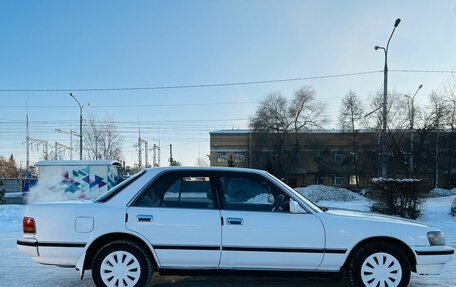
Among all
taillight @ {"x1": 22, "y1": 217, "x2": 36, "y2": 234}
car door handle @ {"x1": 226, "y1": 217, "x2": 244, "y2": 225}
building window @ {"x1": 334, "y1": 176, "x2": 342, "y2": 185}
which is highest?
car door handle @ {"x1": 226, "y1": 217, "x2": 244, "y2": 225}

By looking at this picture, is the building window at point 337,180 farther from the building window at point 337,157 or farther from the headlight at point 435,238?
the headlight at point 435,238

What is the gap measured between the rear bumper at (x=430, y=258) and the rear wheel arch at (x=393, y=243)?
68mm

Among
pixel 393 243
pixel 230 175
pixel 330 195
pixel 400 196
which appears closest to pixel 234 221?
pixel 230 175

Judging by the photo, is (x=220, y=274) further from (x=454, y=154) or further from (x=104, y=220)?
(x=454, y=154)

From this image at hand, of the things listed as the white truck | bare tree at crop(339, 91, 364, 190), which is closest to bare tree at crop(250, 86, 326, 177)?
bare tree at crop(339, 91, 364, 190)

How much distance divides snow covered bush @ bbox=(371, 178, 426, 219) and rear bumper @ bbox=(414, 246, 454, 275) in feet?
25.8

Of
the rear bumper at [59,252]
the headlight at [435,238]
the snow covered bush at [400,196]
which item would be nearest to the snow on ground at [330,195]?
the snow covered bush at [400,196]

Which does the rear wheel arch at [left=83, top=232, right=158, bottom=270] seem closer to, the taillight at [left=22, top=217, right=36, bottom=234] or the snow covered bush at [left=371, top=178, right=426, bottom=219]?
the taillight at [left=22, top=217, right=36, bottom=234]

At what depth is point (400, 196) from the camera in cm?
1292

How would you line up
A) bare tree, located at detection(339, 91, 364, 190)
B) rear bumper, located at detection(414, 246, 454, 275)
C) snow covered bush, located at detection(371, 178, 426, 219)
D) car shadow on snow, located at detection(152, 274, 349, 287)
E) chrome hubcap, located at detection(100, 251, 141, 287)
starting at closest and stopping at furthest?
chrome hubcap, located at detection(100, 251, 141, 287) < rear bumper, located at detection(414, 246, 454, 275) < car shadow on snow, located at detection(152, 274, 349, 287) < snow covered bush, located at detection(371, 178, 426, 219) < bare tree, located at detection(339, 91, 364, 190)

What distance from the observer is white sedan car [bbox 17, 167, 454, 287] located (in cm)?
520

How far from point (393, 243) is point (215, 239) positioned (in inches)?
92.4

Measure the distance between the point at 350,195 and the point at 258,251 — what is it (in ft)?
66.1

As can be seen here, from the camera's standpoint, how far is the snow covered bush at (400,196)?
12820mm
